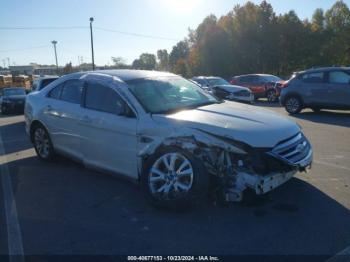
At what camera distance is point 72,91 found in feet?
21.3

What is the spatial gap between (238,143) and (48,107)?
3.82 metres

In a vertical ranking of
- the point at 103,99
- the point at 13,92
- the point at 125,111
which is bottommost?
the point at 13,92

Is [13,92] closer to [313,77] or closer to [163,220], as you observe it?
[313,77]

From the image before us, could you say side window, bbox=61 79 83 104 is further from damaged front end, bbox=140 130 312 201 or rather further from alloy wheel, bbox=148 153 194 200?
damaged front end, bbox=140 130 312 201

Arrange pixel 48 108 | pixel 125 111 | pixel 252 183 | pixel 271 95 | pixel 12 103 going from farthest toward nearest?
pixel 271 95 < pixel 12 103 < pixel 48 108 < pixel 125 111 < pixel 252 183

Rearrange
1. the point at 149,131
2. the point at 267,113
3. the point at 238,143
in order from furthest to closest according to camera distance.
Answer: the point at 267,113 < the point at 149,131 < the point at 238,143

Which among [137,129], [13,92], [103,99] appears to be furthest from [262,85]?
[137,129]

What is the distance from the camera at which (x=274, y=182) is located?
452cm

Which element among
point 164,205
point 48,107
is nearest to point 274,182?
point 164,205

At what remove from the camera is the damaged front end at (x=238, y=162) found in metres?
4.36

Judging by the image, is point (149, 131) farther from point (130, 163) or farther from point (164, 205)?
point (164, 205)

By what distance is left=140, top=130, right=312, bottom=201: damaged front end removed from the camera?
4.36m

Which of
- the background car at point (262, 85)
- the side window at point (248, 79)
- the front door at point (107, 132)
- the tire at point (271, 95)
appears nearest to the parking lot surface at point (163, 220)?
the front door at point (107, 132)

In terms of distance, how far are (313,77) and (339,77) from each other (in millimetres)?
905
